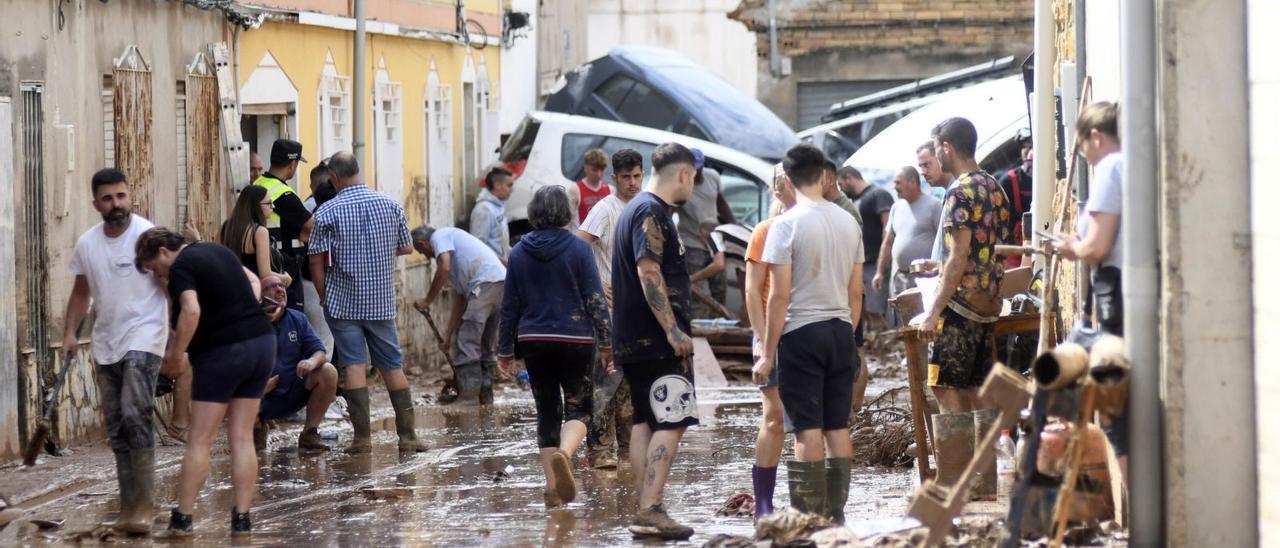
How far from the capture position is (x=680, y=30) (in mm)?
37469

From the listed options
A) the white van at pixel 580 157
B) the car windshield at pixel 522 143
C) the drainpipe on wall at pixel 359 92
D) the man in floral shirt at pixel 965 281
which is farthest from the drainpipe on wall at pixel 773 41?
the man in floral shirt at pixel 965 281

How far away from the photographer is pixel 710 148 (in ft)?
69.1

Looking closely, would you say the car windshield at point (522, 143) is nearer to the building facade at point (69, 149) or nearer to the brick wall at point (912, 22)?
the building facade at point (69, 149)

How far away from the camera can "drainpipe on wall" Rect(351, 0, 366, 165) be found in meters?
17.7

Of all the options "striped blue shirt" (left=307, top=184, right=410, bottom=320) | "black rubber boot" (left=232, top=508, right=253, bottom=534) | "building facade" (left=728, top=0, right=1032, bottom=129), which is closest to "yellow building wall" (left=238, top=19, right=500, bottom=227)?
"striped blue shirt" (left=307, top=184, right=410, bottom=320)

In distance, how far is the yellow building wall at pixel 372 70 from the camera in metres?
16.1

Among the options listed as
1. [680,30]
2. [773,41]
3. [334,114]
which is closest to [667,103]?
[334,114]

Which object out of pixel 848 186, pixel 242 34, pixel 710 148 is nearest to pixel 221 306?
pixel 242 34

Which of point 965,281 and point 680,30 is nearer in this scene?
point 965,281

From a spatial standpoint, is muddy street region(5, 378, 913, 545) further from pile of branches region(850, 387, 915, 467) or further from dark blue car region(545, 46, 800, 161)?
dark blue car region(545, 46, 800, 161)

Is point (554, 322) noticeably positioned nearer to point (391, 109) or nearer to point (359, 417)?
point (359, 417)

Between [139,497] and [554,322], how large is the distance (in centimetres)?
209

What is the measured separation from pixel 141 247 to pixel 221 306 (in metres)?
0.47

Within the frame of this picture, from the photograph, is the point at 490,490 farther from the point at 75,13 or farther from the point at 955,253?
the point at 75,13
